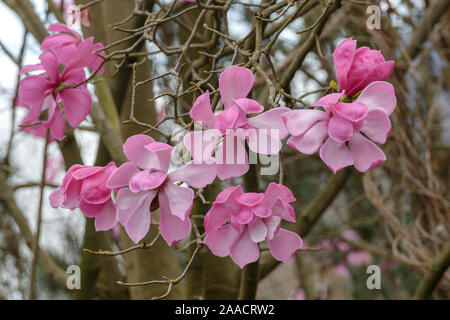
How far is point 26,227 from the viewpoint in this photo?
124cm

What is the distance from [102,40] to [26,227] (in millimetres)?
494

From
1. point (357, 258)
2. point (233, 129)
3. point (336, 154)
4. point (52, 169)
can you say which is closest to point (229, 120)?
point (233, 129)

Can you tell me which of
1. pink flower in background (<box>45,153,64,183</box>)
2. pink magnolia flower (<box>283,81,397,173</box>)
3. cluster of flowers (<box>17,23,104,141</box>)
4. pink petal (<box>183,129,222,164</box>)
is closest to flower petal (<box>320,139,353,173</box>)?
pink magnolia flower (<box>283,81,397,173</box>)

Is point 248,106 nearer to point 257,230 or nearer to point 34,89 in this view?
point 257,230

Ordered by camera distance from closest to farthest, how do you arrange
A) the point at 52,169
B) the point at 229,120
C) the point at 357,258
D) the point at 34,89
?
A: 1. the point at 229,120
2. the point at 34,89
3. the point at 357,258
4. the point at 52,169

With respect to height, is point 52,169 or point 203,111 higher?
point 203,111

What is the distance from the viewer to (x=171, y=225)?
1.75 feet

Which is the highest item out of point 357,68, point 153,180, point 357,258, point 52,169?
point 357,68

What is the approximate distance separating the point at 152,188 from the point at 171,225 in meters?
0.05

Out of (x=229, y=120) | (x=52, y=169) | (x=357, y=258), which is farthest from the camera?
(x=52, y=169)

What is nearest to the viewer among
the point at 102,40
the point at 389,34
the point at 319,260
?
the point at 102,40

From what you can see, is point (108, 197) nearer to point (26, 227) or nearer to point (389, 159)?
point (26, 227)

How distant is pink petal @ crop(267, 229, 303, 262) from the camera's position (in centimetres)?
53
